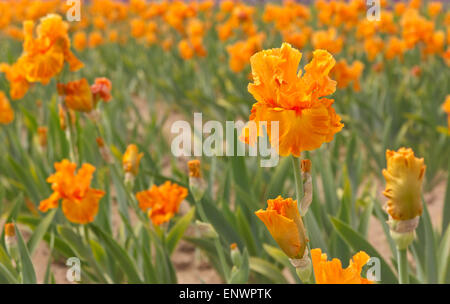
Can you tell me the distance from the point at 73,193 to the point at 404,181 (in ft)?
2.80

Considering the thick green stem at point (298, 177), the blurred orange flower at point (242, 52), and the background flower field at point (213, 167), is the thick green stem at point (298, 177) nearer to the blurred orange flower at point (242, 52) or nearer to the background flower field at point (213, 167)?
the background flower field at point (213, 167)

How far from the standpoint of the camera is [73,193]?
1230mm

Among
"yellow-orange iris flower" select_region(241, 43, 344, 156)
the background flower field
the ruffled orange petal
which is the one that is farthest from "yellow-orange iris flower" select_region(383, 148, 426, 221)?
the ruffled orange petal

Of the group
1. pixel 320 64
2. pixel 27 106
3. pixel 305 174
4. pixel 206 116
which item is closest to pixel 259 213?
pixel 305 174

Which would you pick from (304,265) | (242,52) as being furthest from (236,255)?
(242,52)

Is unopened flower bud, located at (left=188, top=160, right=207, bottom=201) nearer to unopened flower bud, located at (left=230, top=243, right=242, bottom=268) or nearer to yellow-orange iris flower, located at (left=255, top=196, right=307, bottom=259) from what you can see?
unopened flower bud, located at (left=230, top=243, right=242, bottom=268)

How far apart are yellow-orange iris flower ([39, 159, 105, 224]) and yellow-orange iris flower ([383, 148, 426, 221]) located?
2.59 ft

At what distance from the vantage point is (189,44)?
3.68 m

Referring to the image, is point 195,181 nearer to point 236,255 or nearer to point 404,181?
point 236,255

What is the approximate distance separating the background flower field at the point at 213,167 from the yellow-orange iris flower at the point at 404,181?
0.35 m

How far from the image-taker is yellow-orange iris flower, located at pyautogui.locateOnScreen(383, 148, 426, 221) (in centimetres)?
66

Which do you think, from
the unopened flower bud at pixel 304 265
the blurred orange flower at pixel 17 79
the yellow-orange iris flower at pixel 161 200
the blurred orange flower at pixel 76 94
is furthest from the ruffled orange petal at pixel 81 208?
the unopened flower bud at pixel 304 265

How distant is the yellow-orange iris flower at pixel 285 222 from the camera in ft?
2.19

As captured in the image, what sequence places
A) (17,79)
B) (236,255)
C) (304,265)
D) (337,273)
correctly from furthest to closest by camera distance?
(17,79), (236,255), (304,265), (337,273)
